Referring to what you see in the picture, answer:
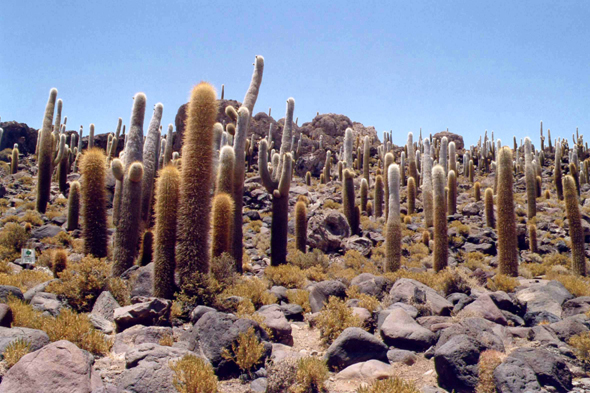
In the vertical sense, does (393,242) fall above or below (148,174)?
below

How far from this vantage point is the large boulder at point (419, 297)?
8758 millimetres

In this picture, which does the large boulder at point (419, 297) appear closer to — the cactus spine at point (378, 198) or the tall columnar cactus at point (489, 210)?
the tall columnar cactus at point (489, 210)

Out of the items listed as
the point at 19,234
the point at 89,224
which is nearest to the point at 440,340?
the point at 89,224

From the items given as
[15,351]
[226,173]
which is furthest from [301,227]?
[15,351]

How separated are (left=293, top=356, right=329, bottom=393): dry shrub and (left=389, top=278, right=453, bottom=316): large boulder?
387 centimetres

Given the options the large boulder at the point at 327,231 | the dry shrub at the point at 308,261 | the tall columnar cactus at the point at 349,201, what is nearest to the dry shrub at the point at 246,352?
the dry shrub at the point at 308,261

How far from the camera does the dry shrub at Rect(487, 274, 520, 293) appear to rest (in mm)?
11312

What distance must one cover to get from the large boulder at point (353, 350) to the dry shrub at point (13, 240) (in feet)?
41.5

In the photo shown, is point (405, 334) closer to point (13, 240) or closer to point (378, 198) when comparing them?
point (13, 240)

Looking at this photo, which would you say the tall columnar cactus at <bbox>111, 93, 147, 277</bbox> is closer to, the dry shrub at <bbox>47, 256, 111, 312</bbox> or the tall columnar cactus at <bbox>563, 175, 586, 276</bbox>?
the dry shrub at <bbox>47, 256, 111, 312</bbox>

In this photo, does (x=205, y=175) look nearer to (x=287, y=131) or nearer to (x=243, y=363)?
(x=243, y=363)

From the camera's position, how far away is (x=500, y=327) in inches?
302

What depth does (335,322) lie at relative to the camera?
750 centimetres

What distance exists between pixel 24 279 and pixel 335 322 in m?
7.62
